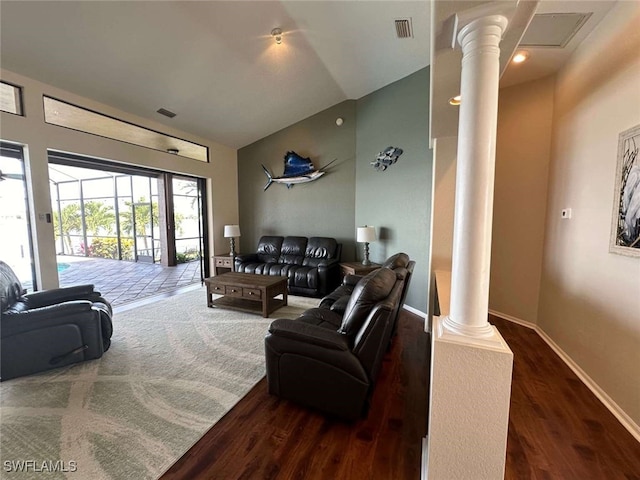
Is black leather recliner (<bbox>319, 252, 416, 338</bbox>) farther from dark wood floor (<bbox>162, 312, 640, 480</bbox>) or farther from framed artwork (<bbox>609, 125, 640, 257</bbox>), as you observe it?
framed artwork (<bbox>609, 125, 640, 257</bbox>)

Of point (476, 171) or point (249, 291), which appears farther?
point (249, 291)

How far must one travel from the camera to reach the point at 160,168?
4.62 m

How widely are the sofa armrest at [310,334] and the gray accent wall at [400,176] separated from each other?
2.46m

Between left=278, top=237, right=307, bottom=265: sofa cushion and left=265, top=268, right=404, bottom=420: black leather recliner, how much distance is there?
323 cm

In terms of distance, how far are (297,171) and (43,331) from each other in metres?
4.37

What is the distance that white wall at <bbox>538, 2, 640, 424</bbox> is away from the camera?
191 centimetres

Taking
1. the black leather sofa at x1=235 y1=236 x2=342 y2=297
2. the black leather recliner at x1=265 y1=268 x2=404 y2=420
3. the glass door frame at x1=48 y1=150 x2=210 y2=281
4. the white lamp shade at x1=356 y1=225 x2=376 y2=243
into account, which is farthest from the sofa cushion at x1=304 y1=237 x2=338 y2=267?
the black leather recliner at x1=265 y1=268 x2=404 y2=420

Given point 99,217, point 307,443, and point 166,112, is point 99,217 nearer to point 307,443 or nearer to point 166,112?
point 166,112

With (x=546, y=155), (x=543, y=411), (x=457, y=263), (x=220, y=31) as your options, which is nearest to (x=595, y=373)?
(x=543, y=411)

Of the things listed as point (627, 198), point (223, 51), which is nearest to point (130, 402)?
point (223, 51)

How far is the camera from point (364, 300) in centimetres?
183

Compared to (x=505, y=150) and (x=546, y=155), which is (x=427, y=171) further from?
(x=546, y=155)

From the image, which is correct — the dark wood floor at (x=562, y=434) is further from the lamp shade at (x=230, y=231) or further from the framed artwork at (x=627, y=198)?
the lamp shade at (x=230, y=231)

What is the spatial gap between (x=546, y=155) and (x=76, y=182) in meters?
10.5
